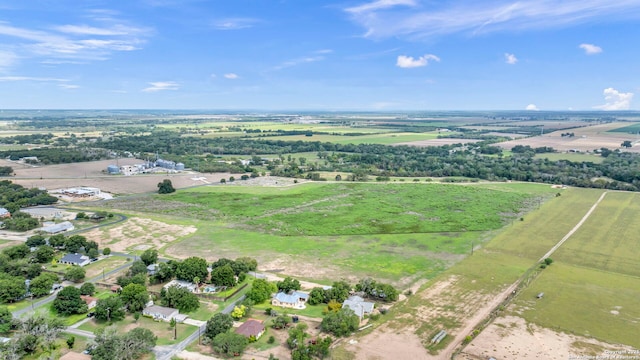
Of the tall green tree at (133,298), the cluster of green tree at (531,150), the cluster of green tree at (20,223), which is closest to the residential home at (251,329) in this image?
the tall green tree at (133,298)

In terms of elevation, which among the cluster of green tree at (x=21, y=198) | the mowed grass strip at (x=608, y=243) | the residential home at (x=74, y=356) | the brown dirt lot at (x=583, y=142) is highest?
the brown dirt lot at (x=583, y=142)

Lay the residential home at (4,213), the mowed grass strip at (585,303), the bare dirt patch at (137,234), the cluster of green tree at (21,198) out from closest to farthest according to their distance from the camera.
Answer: the mowed grass strip at (585,303), the bare dirt patch at (137,234), the residential home at (4,213), the cluster of green tree at (21,198)

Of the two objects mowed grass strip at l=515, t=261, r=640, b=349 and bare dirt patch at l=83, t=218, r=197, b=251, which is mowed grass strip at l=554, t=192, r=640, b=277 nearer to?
mowed grass strip at l=515, t=261, r=640, b=349

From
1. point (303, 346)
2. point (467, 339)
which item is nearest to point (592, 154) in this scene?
point (467, 339)

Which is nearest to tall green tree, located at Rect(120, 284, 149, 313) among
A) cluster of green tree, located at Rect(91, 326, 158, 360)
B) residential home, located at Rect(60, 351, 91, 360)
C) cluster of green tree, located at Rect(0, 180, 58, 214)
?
cluster of green tree, located at Rect(91, 326, 158, 360)

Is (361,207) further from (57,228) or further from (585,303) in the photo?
(57,228)

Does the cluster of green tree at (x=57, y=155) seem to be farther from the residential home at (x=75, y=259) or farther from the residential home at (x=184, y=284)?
the residential home at (x=184, y=284)

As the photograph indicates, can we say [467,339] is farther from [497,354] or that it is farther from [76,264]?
[76,264]

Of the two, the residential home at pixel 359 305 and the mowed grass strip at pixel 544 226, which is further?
the mowed grass strip at pixel 544 226

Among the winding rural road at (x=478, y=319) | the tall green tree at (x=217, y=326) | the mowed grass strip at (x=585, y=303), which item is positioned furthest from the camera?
the mowed grass strip at (x=585, y=303)
